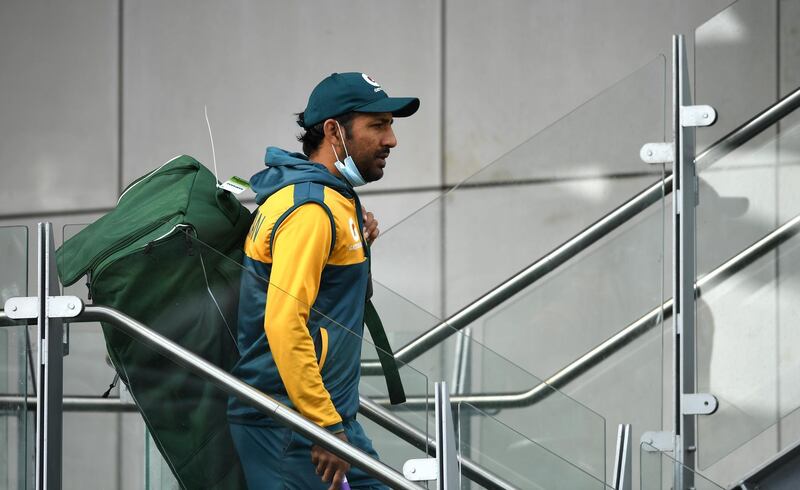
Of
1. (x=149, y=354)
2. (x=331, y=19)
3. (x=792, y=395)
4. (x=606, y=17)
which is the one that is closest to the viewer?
(x=149, y=354)

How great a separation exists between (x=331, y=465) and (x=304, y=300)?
277 mm

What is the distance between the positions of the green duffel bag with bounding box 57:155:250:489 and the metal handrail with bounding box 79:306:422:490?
2cm

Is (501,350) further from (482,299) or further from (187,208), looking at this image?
(187,208)

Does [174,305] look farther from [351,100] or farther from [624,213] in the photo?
[624,213]

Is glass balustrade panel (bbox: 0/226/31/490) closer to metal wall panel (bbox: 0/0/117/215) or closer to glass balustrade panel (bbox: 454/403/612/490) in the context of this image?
glass balustrade panel (bbox: 454/403/612/490)

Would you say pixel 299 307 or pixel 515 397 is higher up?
pixel 299 307

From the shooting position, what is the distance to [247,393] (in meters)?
1.96

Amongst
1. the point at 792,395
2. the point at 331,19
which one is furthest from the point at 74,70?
the point at 792,395

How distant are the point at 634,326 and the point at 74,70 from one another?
334cm

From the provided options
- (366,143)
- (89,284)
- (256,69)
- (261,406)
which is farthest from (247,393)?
(256,69)

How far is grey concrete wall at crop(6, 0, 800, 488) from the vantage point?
2.55 meters

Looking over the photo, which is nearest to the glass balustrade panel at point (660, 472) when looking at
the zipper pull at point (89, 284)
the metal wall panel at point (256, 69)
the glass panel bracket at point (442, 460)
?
the glass panel bracket at point (442, 460)

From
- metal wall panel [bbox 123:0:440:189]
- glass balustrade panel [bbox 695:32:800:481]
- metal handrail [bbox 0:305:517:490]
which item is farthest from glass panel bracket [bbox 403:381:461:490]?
metal wall panel [bbox 123:0:440:189]

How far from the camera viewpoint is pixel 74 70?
514 centimetres
